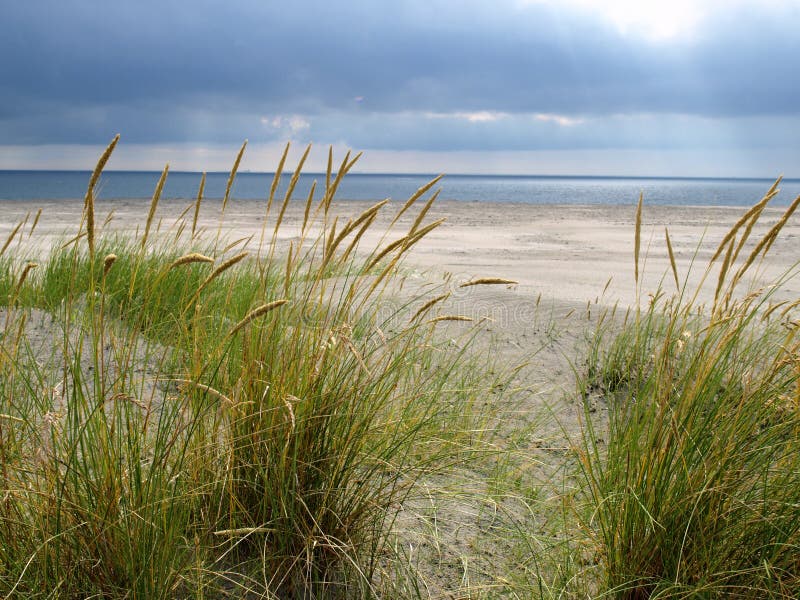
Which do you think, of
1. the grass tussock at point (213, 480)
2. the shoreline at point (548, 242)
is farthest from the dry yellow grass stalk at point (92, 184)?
the shoreline at point (548, 242)

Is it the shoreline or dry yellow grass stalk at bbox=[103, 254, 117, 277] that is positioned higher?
dry yellow grass stalk at bbox=[103, 254, 117, 277]

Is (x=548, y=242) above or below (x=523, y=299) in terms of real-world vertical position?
below

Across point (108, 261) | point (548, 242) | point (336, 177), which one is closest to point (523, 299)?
point (336, 177)

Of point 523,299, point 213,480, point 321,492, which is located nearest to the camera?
point 321,492

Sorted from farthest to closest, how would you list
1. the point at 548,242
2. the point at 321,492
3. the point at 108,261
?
the point at 548,242 → the point at 321,492 → the point at 108,261

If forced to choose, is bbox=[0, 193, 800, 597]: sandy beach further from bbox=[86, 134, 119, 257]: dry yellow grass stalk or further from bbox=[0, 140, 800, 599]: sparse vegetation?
bbox=[86, 134, 119, 257]: dry yellow grass stalk

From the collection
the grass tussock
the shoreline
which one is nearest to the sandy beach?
the shoreline

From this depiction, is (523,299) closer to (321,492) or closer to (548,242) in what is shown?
(321,492)

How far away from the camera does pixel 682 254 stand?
1205 cm

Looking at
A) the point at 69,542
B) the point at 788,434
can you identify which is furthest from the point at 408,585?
the point at 788,434

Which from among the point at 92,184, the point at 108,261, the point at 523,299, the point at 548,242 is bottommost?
the point at 548,242

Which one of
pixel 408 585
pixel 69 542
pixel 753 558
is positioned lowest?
pixel 408 585

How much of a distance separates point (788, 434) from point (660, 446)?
0.67 meters

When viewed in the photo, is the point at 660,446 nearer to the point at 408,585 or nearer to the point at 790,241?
the point at 408,585
